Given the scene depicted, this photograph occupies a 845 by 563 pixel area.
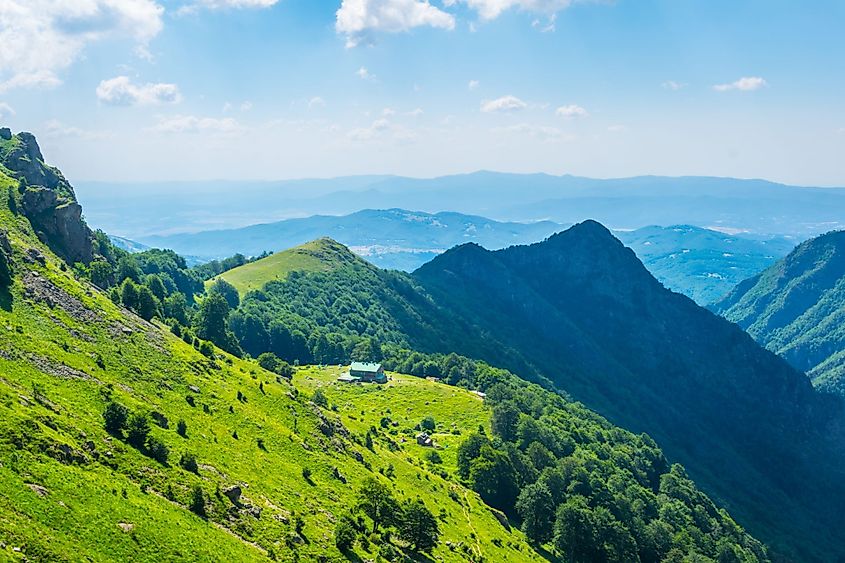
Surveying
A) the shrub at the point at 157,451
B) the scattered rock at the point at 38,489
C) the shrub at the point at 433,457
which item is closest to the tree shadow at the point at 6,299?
the shrub at the point at 157,451

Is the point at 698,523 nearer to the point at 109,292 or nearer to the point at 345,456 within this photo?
the point at 345,456

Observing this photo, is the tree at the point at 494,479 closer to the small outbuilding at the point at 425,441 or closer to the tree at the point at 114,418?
the small outbuilding at the point at 425,441

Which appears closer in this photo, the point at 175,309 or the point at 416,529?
the point at 416,529

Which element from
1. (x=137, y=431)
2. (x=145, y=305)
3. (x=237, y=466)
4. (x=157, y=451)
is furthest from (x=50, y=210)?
(x=157, y=451)

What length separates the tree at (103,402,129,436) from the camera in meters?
52.6

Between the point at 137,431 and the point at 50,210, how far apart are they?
233 feet

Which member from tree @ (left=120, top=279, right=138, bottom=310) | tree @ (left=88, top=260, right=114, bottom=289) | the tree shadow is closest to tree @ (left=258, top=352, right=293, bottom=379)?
tree @ (left=120, top=279, right=138, bottom=310)

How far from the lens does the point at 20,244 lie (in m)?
82.2

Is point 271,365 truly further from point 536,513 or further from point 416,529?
point 416,529

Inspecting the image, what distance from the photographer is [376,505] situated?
60.8 meters

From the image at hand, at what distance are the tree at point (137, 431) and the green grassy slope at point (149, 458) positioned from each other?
1.32 m

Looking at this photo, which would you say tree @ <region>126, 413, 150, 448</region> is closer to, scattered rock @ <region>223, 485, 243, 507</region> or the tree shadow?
scattered rock @ <region>223, 485, 243, 507</region>

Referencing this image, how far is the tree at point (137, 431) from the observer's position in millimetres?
52500

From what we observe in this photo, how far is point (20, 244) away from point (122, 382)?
108 ft
